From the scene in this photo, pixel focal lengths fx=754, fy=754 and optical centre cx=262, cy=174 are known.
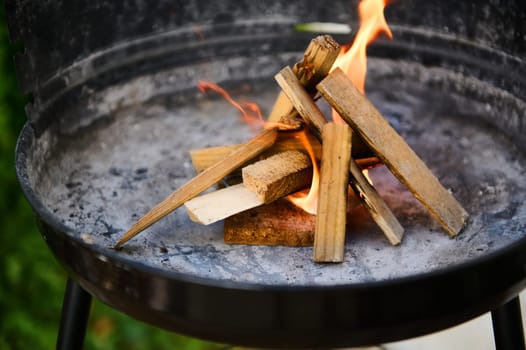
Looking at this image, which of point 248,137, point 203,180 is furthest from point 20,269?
point 203,180

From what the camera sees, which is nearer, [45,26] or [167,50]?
[45,26]

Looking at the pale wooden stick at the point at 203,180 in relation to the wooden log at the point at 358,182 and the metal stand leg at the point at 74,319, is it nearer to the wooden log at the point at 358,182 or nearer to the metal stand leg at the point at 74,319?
the wooden log at the point at 358,182

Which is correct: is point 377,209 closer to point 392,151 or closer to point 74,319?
point 392,151

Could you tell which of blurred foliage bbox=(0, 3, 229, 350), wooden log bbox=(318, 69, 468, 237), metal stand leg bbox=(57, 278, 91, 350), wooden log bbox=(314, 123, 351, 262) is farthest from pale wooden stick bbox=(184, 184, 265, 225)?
blurred foliage bbox=(0, 3, 229, 350)

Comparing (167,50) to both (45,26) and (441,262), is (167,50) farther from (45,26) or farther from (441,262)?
(441,262)

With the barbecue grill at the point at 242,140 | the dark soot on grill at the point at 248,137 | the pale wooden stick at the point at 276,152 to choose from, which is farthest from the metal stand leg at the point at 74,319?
the pale wooden stick at the point at 276,152

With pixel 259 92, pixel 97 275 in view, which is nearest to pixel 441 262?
pixel 97 275
